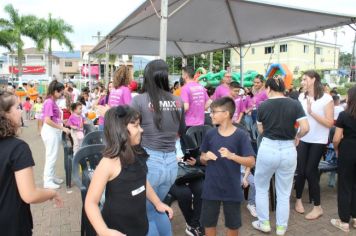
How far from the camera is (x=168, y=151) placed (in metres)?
2.94

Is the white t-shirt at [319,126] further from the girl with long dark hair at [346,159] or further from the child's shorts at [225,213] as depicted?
the child's shorts at [225,213]

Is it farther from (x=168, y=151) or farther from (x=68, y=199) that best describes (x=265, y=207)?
(x=68, y=199)

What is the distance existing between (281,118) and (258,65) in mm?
48799

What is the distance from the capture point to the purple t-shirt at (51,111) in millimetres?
5402

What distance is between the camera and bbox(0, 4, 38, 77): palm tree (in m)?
39.9

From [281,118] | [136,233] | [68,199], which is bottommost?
[68,199]

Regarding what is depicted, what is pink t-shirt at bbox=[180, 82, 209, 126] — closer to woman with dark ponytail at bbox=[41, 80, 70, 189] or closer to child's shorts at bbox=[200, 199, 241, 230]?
woman with dark ponytail at bbox=[41, 80, 70, 189]

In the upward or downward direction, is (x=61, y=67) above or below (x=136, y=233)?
above

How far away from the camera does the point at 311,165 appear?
14.3ft

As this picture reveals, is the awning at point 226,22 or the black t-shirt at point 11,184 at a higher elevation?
the awning at point 226,22

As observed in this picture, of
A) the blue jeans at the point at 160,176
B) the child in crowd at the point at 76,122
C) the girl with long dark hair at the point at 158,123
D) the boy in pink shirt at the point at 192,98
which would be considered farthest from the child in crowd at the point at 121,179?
the child in crowd at the point at 76,122

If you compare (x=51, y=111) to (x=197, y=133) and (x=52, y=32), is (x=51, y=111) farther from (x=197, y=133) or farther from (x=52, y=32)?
(x=52, y=32)

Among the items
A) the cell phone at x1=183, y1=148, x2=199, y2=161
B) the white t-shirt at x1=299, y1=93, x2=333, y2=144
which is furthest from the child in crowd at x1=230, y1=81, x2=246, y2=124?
the cell phone at x1=183, y1=148, x2=199, y2=161

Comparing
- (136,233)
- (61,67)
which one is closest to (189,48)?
(136,233)
